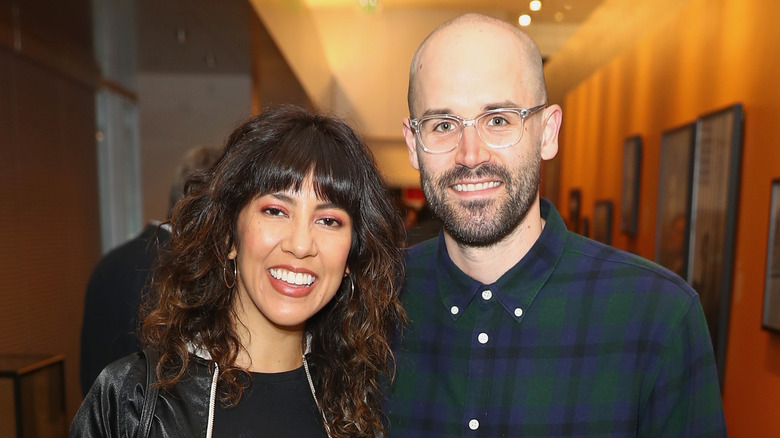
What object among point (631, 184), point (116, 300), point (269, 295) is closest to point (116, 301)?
point (116, 300)

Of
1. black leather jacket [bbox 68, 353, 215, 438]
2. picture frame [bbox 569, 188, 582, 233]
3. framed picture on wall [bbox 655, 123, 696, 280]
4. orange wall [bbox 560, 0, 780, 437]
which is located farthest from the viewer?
picture frame [bbox 569, 188, 582, 233]

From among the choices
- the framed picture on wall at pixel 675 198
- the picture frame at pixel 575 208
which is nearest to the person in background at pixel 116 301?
the framed picture on wall at pixel 675 198

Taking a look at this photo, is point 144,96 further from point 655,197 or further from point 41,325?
point 655,197

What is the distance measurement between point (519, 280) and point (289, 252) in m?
0.56

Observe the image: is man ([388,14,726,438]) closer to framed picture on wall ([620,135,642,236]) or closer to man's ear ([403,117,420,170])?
man's ear ([403,117,420,170])

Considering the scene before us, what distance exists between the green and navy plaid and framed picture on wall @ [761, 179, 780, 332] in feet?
6.61

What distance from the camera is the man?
1.53m

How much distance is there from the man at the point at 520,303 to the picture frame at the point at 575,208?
246 inches

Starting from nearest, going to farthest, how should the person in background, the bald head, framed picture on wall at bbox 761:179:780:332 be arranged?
the bald head, the person in background, framed picture on wall at bbox 761:179:780:332

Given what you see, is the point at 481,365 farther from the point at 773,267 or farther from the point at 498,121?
the point at 773,267

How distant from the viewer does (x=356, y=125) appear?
76.3 inches

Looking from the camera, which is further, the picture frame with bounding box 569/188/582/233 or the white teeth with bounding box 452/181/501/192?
the picture frame with bounding box 569/188/582/233

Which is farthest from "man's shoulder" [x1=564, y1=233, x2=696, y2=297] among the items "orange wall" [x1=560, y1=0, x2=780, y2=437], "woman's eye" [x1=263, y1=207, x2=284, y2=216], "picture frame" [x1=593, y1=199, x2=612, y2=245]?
"picture frame" [x1=593, y1=199, x2=612, y2=245]

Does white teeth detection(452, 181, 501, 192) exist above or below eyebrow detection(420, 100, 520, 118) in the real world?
below
